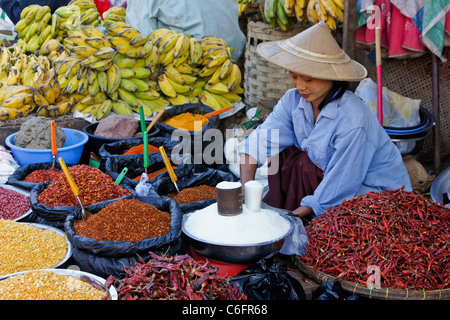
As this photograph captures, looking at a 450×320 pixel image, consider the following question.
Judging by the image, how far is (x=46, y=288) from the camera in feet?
4.61

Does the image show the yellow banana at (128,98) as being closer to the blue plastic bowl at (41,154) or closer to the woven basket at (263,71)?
the blue plastic bowl at (41,154)

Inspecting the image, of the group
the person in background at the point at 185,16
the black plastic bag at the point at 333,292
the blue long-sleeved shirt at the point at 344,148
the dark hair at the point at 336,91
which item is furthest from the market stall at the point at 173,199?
the dark hair at the point at 336,91

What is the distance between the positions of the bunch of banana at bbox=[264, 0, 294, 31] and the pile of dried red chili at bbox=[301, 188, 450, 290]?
1.95 meters

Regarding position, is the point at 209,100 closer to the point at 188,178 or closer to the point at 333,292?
the point at 188,178

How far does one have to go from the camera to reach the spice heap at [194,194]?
238cm

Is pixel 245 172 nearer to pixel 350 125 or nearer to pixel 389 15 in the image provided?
pixel 350 125

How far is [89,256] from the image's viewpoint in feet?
5.81

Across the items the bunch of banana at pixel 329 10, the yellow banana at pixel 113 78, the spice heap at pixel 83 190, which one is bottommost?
the spice heap at pixel 83 190

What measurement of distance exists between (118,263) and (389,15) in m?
2.36

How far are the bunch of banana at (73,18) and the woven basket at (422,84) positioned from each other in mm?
2682

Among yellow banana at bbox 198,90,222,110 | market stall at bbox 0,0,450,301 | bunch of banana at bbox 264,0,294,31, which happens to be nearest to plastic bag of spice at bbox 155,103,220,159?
market stall at bbox 0,0,450,301

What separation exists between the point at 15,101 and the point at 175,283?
252cm

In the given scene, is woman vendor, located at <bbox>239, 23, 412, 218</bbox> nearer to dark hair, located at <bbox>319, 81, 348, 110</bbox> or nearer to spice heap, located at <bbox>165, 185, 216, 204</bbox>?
dark hair, located at <bbox>319, 81, 348, 110</bbox>
